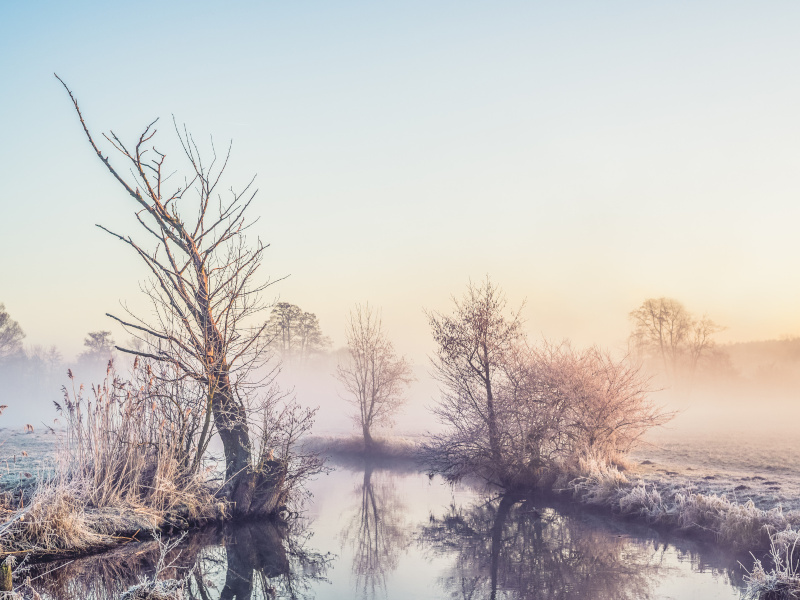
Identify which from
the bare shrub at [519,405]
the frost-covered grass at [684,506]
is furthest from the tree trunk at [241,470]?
the frost-covered grass at [684,506]

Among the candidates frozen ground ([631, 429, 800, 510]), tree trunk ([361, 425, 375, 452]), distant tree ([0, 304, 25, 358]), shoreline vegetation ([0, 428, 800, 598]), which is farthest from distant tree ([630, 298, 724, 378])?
distant tree ([0, 304, 25, 358])

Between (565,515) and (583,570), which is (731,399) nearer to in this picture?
(565,515)

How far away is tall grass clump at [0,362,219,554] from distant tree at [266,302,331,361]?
4950cm

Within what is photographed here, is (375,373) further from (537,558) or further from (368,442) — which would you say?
(537,558)

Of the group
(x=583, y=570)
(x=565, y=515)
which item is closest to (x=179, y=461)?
(x=583, y=570)

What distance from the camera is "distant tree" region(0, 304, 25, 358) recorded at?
198 feet

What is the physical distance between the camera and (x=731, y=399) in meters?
54.5

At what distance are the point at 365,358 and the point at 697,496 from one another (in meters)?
22.2

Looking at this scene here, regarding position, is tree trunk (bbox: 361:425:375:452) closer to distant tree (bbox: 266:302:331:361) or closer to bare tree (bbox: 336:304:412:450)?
bare tree (bbox: 336:304:412:450)

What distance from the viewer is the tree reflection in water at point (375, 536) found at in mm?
9898

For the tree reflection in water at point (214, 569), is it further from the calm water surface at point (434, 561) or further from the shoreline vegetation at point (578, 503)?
the shoreline vegetation at point (578, 503)

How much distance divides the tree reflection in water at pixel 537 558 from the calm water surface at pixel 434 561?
0.02 metres

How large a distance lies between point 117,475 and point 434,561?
615 centimetres

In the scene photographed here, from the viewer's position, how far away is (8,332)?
62.5m
